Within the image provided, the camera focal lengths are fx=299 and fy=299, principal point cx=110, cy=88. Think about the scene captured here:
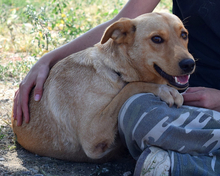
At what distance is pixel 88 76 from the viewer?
9.43 ft

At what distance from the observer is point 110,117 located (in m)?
2.72

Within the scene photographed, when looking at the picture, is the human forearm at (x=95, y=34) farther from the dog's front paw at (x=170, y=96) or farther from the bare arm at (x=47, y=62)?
the dog's front paw at (x=170, y=96)

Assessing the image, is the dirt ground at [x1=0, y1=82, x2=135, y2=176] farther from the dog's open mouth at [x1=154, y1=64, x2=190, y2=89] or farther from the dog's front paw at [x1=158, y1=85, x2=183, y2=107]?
the dog's open mouth at [x1=154, y1=64, x2=190, y2=89]

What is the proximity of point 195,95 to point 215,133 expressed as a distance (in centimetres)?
48

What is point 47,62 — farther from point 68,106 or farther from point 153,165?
point 153,165

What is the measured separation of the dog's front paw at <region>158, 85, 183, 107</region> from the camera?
2666mm

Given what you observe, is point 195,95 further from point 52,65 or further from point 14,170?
point 14,170

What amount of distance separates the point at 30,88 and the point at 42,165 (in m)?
0.80

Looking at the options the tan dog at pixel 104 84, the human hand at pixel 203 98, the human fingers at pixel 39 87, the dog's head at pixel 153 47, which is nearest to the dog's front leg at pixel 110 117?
the tan dog at pixel 104 84

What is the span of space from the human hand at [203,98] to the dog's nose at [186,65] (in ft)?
1.19

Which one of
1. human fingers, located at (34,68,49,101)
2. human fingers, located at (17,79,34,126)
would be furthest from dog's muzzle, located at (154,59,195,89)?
human fingers, located at (17,79,34,126)

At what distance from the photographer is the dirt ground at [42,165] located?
2.68 metres

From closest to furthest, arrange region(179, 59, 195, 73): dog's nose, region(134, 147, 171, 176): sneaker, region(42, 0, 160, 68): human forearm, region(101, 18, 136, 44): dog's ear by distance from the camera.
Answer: region(134, 147, 171, 176): sneaker, region(179, 59, 195, 73): dog's nose, region(101, 18, 136, 44): dog's ear, region(42, 0, 160, 68): human forearm

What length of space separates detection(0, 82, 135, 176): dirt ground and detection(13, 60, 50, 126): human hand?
301 mm
